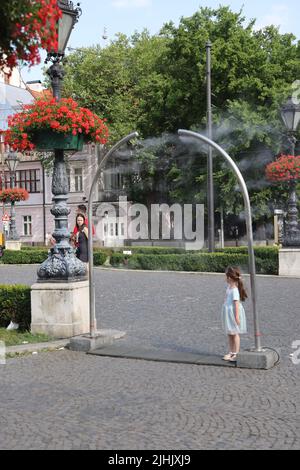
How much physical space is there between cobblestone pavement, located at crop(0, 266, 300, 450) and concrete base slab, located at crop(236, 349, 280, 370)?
14 cm

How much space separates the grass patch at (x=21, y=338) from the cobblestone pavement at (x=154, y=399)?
2.32 feet

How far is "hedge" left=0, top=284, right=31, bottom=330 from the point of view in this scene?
34.2ft

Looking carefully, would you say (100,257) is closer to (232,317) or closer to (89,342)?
(89,342)

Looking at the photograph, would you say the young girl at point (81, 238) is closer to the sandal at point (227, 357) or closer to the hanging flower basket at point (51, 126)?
the hanging flower basket at point (51, 126)

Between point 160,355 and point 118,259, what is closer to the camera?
point 160,355

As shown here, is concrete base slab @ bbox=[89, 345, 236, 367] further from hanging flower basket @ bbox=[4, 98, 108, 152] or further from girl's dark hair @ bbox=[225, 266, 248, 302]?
hanging flower basket @ bbox=[4, 98, 108, 152]

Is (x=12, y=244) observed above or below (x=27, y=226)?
below

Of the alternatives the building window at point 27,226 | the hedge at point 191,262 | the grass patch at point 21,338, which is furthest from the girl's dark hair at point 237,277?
the building window at point 27,226

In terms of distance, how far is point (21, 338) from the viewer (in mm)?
9648

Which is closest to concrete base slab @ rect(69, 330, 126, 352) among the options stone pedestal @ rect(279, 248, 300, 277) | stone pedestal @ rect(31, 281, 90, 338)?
stone pedestal @ rect(31, 281, 90, 338)

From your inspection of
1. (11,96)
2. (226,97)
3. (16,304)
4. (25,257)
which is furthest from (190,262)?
(11,96)

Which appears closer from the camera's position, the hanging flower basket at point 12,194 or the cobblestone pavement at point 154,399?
the cobblestone pavement at point 154,399

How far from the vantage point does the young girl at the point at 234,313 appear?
26.6 feet

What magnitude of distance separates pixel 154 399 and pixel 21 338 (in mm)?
3855
